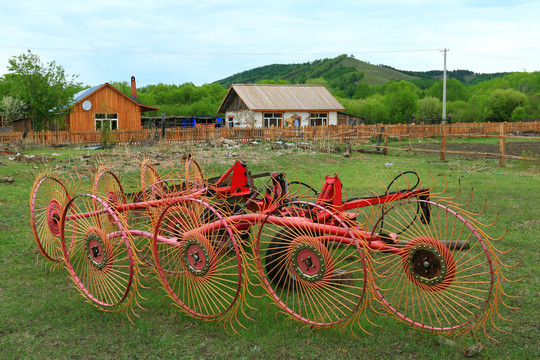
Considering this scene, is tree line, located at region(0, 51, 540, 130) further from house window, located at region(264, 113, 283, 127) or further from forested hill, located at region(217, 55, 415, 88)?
house window, located at region(264, 113, 283, 127)

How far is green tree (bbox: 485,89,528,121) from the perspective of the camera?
195ft

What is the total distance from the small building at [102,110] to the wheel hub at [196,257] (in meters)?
30.1

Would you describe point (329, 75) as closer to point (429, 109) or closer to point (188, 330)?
point (429, 109)

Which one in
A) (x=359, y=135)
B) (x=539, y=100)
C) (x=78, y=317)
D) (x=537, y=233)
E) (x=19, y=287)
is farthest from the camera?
(x=539, y=100)

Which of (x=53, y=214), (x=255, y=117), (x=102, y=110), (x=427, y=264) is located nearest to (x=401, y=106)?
(x=255, y=117)

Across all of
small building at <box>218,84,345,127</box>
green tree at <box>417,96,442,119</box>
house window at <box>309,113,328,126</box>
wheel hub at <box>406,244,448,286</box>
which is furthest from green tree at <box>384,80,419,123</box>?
Result: wheel hub at <box>406,244,448,286</box>

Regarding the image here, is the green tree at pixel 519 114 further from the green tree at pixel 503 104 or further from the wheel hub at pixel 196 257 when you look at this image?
the wheel hub at pixel 196 257

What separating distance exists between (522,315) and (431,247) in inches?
54.8

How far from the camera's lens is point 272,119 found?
1596 inches

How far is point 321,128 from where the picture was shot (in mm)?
27766

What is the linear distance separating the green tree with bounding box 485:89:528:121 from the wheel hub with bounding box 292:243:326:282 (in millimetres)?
63009

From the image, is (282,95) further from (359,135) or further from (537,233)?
(537,233)

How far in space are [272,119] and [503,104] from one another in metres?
36.1

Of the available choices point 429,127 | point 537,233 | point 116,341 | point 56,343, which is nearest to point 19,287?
point 56,343
